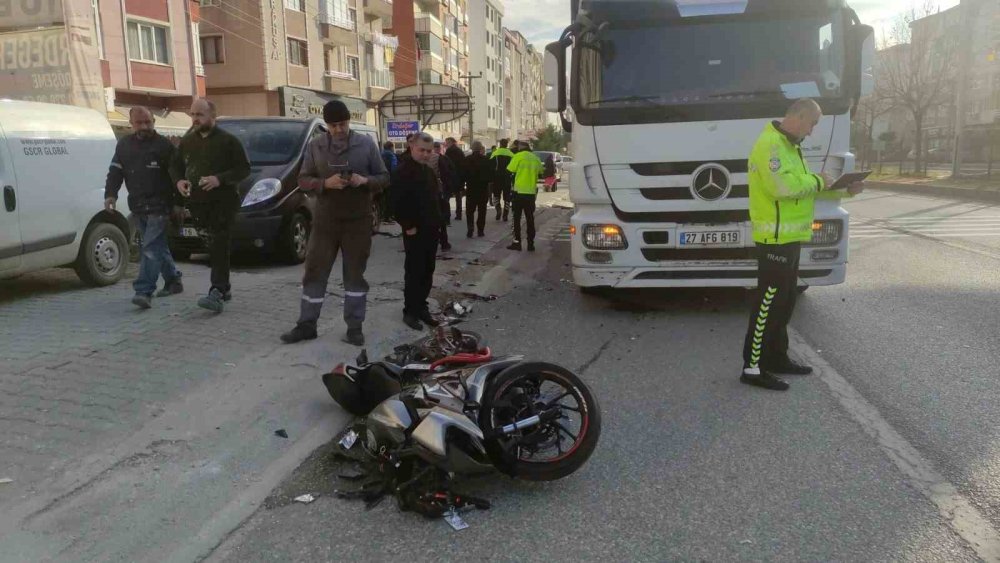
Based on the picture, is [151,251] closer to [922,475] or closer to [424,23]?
[922,475]

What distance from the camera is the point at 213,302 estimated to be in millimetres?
6301

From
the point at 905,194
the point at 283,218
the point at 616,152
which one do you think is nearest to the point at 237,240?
the point at 283,218

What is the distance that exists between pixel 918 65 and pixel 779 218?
110 feet

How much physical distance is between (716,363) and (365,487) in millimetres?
3148

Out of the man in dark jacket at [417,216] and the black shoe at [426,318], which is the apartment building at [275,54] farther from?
the black shoe at [426,318]

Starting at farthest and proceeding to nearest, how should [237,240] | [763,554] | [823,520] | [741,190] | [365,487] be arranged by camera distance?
[237,240] → [741,190] → [365,487] → [823,520] → [763,554]

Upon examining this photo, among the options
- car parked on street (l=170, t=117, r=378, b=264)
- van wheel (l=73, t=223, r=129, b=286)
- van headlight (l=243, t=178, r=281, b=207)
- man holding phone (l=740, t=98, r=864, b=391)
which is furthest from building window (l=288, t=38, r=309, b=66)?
man holding phone (l=740, t=98, r=864, b=391)

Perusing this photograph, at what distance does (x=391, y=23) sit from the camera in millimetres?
53594

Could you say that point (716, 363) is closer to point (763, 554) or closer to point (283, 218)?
point (763, 554)

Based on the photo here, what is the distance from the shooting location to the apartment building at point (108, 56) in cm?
1912

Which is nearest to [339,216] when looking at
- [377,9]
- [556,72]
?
[556,72]

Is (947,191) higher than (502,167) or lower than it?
lower

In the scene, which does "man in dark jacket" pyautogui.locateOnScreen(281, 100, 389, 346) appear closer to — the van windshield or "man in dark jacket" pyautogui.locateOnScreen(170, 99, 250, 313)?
"man in dark jacket" pyautogui.locateOnScreen(170, 99, 250, 313)

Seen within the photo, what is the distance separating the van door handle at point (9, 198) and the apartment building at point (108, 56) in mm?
14767
